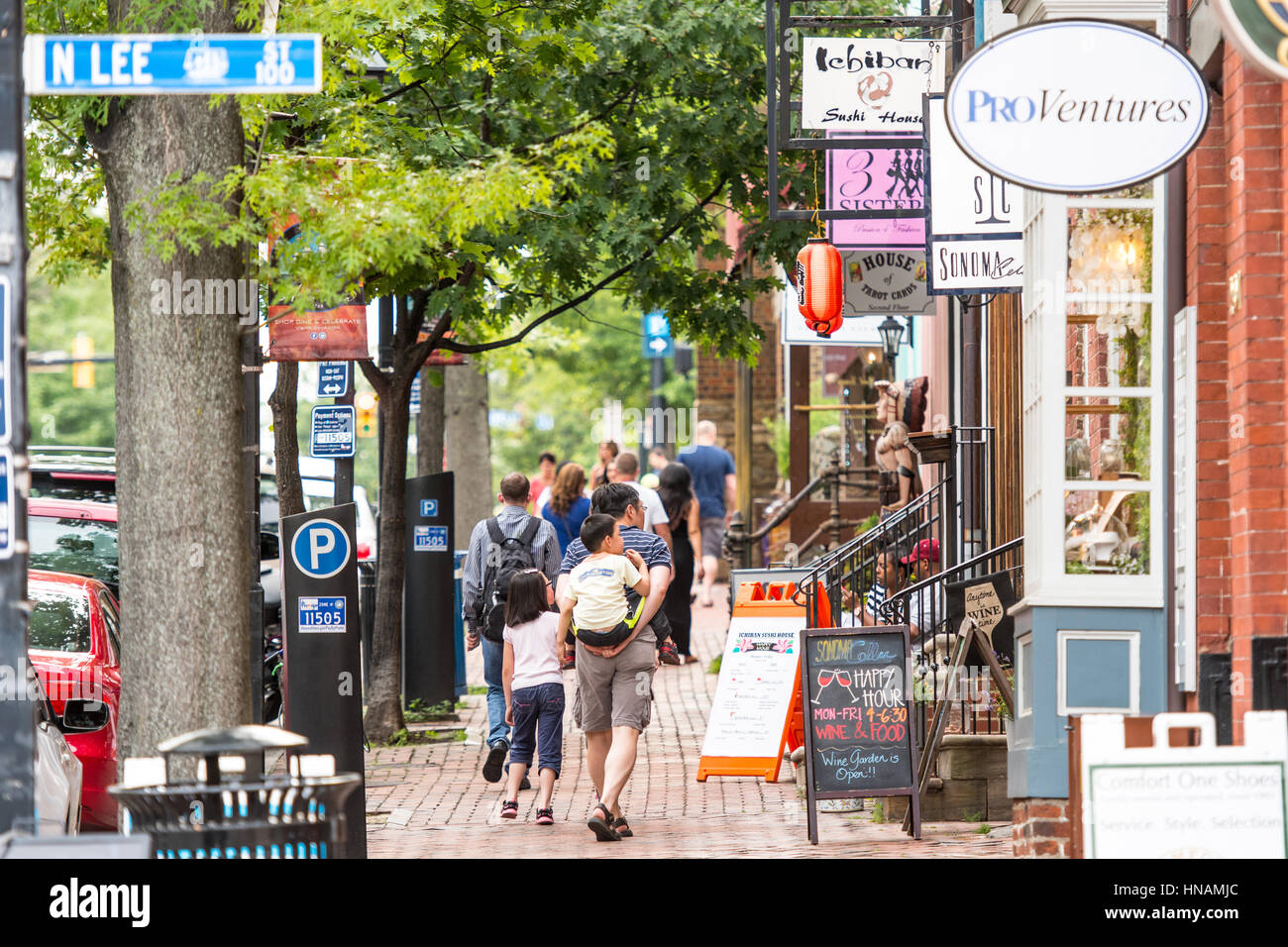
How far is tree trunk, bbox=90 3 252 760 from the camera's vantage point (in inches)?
289

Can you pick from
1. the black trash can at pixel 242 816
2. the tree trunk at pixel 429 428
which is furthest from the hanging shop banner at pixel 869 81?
the black trash can at pixel 242 816

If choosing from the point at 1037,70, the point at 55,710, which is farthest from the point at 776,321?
the point at 1037,70

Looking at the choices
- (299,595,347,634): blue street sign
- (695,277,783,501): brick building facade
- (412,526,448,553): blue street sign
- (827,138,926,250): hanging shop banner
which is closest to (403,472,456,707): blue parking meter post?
(412,526,448,553): blue street sign

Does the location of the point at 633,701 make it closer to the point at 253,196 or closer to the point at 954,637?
the point at 954,637

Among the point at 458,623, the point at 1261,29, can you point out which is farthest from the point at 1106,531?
the point at 458,623

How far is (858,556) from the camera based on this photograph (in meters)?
12.9

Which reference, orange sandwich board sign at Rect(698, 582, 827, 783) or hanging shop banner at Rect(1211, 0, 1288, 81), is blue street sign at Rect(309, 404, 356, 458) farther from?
hanging shop banner at Rect(1211, 0, 1288, 81)

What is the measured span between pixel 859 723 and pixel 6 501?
502cm

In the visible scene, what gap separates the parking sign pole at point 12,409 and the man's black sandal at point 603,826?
4.10m

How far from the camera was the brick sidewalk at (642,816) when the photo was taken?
909cm

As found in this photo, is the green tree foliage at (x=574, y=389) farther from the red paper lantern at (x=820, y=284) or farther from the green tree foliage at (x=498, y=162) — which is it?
the red paper lantern at (x=820, y=284)

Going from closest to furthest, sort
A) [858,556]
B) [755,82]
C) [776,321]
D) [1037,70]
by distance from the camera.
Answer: [1037,70], [858,556], [755,82], [776,321]

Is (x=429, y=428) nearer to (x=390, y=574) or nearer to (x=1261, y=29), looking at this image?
(x=390, y=574)

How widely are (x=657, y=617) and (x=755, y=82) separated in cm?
591
